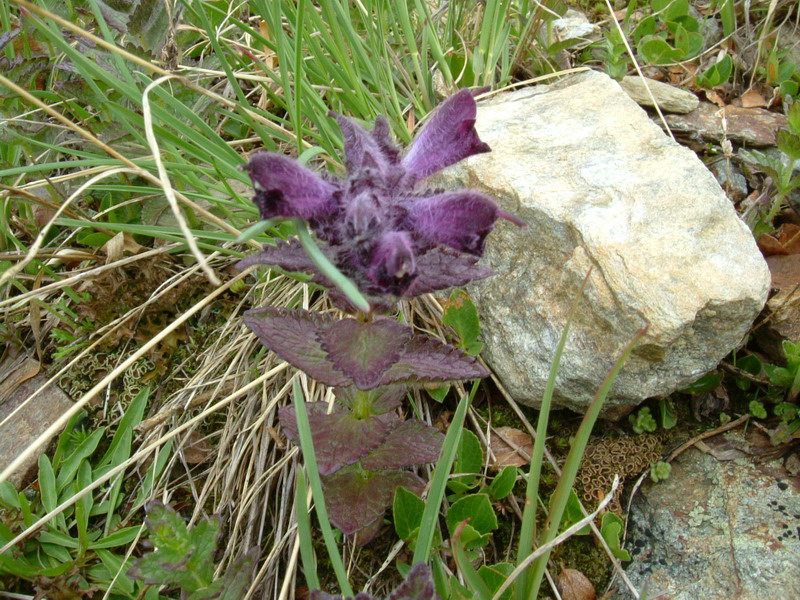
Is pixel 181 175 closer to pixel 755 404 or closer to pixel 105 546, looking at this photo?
pixel 105 546

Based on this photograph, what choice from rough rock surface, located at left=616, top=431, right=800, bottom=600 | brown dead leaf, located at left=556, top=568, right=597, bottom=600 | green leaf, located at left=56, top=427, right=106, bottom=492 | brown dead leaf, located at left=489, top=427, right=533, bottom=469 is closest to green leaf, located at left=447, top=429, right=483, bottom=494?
brown dead leaf, located at left=489, top=427, right=533, bottom=469

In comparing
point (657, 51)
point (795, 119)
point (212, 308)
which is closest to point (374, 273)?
point (212, 308)

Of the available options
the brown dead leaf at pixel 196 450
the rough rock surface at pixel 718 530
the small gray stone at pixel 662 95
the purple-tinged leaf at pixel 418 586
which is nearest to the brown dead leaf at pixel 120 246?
the brown dead leaf at pixel 196 450

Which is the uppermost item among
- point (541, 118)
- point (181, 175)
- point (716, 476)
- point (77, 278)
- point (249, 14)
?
point (249, 14)

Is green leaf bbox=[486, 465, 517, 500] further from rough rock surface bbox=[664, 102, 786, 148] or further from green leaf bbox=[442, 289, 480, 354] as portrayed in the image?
rough rock surface bbox=[664, 102, 786, 148]

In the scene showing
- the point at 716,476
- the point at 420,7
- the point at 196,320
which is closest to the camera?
the point at 716,476

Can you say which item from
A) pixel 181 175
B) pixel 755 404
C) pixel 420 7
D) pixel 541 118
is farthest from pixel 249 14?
pixel 755 404
